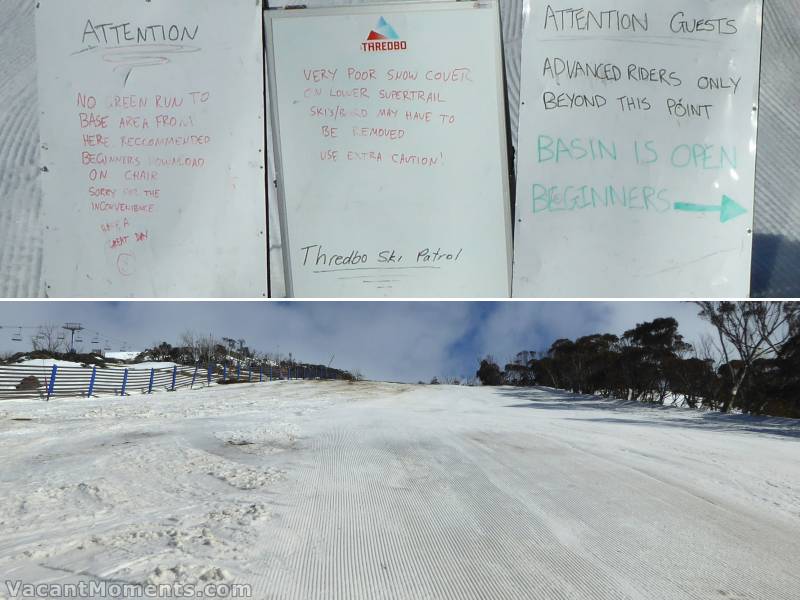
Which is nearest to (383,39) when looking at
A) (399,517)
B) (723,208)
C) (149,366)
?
(723,208)

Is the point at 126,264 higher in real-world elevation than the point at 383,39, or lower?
lower

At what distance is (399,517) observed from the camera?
9.81 feet

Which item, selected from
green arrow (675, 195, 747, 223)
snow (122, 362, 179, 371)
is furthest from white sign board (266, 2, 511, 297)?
snow (122, 362, 179, 371)

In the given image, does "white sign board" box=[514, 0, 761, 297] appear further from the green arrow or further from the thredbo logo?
the thredbo logo

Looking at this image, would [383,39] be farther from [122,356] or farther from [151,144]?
[122,356]

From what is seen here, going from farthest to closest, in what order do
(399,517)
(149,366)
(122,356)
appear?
(149,366) → (122,356) → (399,517)

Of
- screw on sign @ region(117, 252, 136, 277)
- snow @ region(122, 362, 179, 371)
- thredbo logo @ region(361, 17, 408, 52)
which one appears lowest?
snow @ region(122, 362, 179, 371)

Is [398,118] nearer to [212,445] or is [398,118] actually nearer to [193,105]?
[193,105]

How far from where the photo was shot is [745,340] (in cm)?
1213

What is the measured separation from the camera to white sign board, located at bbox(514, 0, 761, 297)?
4363 mm

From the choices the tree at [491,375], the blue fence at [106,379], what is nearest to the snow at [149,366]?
the blue fence at [106,379]

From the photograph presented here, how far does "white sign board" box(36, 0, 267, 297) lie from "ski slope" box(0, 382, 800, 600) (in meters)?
1.54

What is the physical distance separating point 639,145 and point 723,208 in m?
0.81

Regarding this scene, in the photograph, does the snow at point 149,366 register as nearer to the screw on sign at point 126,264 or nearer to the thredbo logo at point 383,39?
the screw on sign at point 126,264
